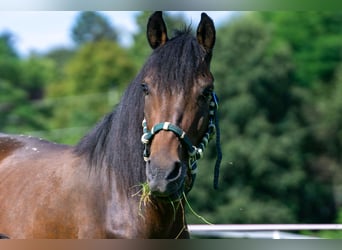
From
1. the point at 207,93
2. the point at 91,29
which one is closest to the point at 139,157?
the point at 207,93

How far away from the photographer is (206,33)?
12.8 ft

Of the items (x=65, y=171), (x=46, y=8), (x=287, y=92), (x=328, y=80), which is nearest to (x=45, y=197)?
(x=65, y=171)

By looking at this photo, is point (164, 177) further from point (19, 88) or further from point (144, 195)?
point (19, 88)

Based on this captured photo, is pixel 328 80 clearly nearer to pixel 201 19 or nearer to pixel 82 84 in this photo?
pixel 82 84

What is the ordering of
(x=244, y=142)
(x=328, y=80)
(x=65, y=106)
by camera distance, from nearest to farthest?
(x=244, y=142), (x=328, y=80), (x=65, y=106)

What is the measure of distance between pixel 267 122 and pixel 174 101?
63.6ft

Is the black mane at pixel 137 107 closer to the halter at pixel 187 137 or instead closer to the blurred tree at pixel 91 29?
the halter at pixel 187 137

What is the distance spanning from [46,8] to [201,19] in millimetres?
909

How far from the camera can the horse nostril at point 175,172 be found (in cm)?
331

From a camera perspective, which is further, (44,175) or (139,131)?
(44,175)

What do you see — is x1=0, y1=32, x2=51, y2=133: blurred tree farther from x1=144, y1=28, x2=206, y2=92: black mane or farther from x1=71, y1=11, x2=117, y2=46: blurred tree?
x1=144, y1=28, x2=206, y2=92: black mane

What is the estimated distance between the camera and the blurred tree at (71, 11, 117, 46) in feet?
163

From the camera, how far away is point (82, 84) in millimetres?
39625

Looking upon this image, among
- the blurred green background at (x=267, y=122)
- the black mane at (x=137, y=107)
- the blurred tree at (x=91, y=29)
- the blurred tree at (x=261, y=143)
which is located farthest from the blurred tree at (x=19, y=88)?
the black mane at (x=137, y=107)
